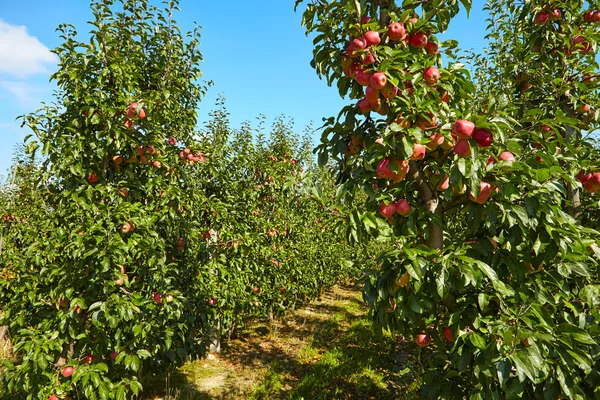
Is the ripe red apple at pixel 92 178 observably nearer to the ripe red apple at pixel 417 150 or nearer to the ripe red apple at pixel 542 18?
the ripe red apple at pixel 417 150

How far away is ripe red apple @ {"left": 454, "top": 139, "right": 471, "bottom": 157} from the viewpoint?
1867mm

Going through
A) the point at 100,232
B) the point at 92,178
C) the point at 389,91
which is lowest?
the point at 100,232

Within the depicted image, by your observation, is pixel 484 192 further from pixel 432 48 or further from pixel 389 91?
pixel 432 48

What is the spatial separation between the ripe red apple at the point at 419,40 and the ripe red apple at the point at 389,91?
0.53m

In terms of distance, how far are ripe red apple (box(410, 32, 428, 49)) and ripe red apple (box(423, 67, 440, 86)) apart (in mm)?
249

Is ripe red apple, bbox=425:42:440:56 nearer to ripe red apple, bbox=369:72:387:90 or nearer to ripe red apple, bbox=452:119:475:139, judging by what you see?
ripe red apple, bbox=369:72:387:90

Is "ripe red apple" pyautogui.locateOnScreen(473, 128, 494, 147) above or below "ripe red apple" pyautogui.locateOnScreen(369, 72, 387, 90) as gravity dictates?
below

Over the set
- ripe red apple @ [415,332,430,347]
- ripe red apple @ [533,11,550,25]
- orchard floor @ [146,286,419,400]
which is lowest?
orchard floor @ [146,286,419,400]

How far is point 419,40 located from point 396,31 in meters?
0.20

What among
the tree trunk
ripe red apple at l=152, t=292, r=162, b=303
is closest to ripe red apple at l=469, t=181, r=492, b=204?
the tree trunk

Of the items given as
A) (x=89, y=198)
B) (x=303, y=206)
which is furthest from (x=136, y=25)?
(x=303, y=206)

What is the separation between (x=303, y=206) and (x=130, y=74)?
244 inches

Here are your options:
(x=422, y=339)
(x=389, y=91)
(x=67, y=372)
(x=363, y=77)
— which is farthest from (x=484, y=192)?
(x=67, y=372)

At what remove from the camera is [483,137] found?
6.33 ft
